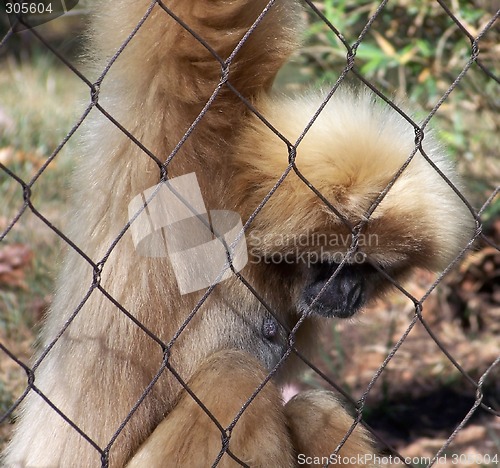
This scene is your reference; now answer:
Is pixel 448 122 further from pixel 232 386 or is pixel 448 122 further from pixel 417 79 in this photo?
pixel 232 386

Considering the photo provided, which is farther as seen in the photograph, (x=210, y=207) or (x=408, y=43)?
(x=408, y=43)

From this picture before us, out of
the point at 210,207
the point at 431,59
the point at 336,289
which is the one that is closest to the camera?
the point at 210,207

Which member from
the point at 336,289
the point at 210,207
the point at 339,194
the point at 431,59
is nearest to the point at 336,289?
the point at 336,289

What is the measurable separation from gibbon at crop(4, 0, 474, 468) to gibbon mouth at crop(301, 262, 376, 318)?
0.32 ft

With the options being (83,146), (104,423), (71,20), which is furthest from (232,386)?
(71,20)

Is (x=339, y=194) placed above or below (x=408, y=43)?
above

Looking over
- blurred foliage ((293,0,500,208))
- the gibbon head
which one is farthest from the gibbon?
blurred foliage ((293,0,500,208))

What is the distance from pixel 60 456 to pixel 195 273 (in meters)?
0.94

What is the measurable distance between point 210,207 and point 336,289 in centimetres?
84

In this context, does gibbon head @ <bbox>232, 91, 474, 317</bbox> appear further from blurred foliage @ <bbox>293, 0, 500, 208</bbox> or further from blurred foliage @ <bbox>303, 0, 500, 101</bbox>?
blurred foliage @ <bbox>293, 0, 500, 208</bbox>

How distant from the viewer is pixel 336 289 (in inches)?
132

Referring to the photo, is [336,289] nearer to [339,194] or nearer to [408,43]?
[339,194]

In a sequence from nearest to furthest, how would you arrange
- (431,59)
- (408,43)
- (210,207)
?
1. (210,207)
2. (431,59)
3. (408,43)

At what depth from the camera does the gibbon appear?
103 inches
